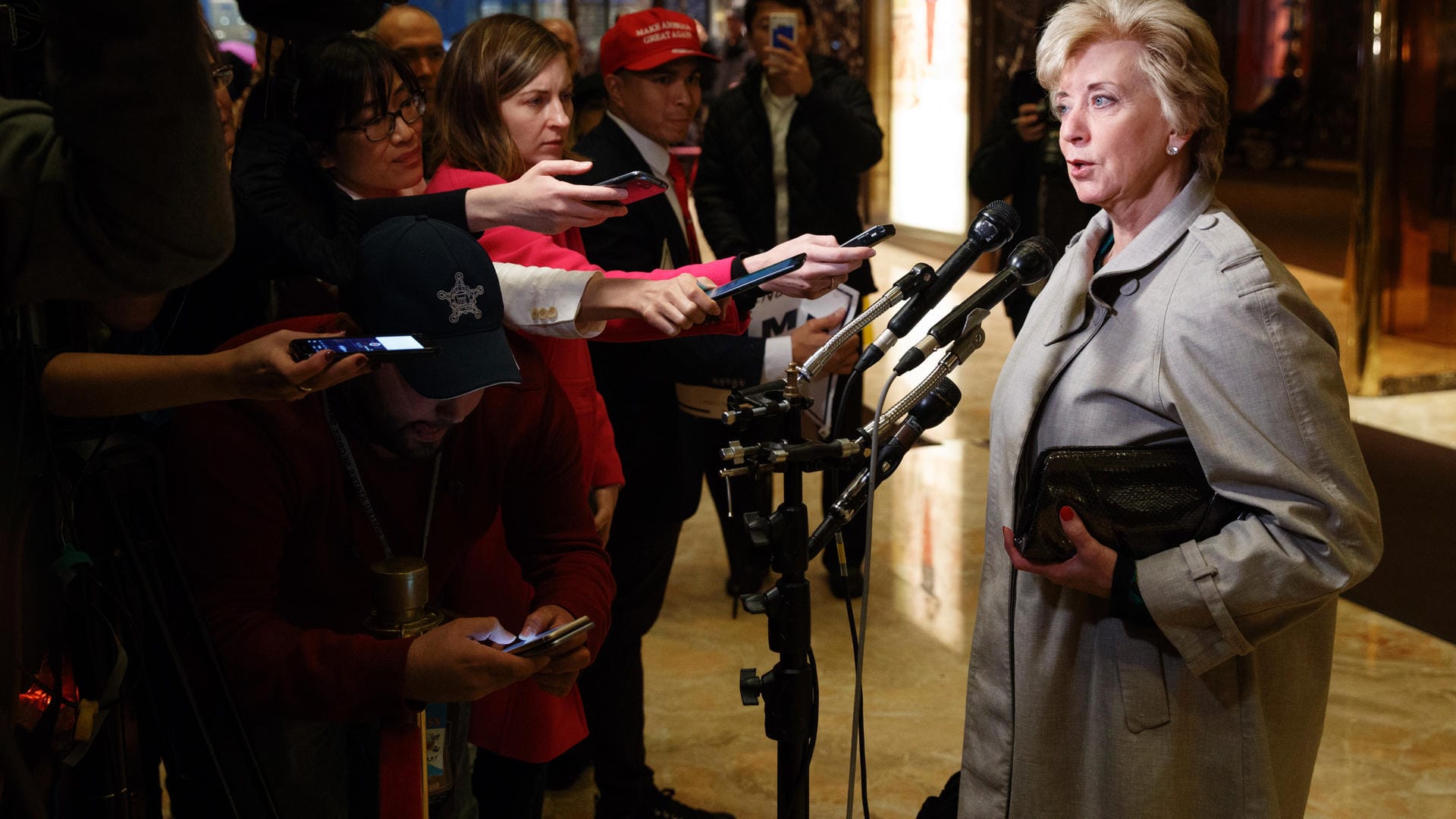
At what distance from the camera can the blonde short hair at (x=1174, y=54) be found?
5.96 ft

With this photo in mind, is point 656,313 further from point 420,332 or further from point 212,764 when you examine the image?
point 212,764

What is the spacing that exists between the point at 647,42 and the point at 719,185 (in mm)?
1109

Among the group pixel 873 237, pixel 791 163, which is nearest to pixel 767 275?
pixel 873 237

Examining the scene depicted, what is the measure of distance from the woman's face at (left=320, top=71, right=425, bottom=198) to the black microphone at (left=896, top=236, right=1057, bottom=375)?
1.13 meters

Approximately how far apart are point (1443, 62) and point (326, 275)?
6294 mm

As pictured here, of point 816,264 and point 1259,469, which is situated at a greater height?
point 816,264

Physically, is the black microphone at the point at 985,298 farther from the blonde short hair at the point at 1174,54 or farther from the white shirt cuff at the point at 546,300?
the white shirt cuff at the point at 546,300

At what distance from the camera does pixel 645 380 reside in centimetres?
A: 290

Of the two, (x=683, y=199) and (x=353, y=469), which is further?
(x=683, y=199)

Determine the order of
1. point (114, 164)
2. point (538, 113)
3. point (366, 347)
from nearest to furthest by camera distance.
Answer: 1. point (114, 164)
2. point (366, 347)
3. point (538, 113)

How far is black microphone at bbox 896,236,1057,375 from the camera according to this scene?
164cm

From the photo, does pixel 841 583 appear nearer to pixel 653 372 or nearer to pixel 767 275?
pixel 653 372

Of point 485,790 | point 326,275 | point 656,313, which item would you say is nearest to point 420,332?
point 326,275

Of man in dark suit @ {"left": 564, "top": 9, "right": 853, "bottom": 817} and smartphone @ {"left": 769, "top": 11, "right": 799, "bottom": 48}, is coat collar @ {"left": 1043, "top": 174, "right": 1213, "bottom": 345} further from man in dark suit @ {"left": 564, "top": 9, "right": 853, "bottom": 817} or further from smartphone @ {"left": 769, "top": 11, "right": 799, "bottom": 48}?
smartphone @ {"left": 769, "top": 11, "right": 799, "bottom": 48}
